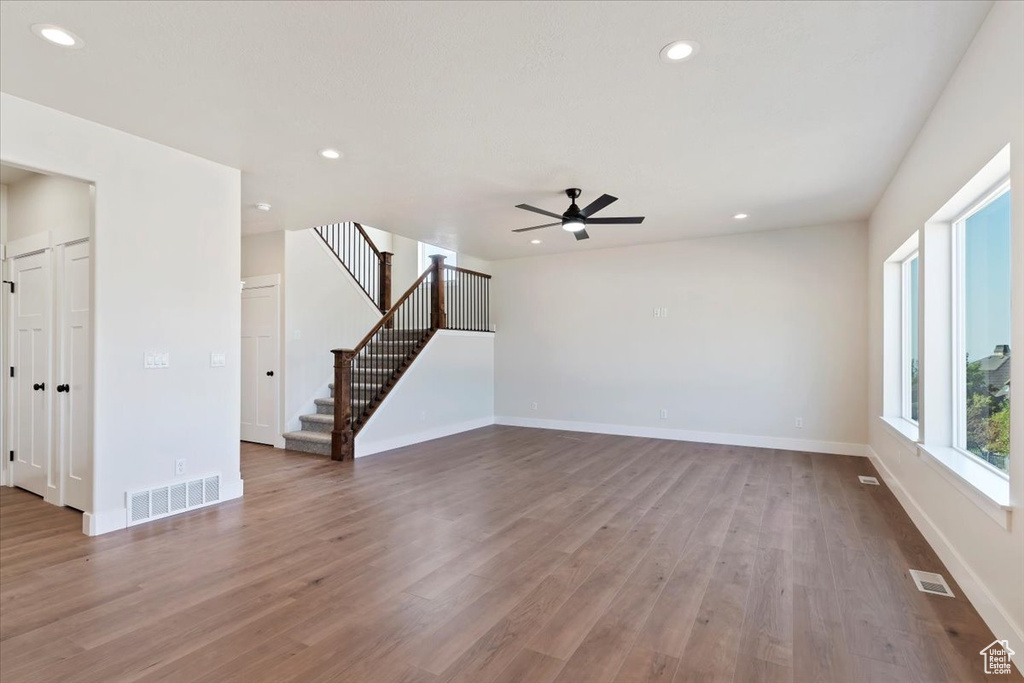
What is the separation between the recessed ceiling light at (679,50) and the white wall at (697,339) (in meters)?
4.60

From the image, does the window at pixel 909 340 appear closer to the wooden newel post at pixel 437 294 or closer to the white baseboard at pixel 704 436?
the white baseboard at pixel 704 436

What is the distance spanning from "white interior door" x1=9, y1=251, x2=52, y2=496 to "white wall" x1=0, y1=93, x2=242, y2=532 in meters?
1.18

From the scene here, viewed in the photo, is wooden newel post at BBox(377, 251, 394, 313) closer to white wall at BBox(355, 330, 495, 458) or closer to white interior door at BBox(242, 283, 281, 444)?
white wall at BBox(355, 330, 495, 458)

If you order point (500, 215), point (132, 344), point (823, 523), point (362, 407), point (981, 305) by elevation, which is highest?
point (500, 215)

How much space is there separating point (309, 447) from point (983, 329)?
251 inches

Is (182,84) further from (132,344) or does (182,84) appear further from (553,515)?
(553,515)

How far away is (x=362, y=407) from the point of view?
6.38 m

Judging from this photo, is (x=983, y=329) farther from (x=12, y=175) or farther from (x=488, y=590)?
(x=12, y=175)

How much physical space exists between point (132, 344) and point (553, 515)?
339 centimetres

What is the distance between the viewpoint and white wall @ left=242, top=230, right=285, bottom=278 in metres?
6.46

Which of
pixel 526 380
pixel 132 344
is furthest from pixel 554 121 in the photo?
pixel 526 380

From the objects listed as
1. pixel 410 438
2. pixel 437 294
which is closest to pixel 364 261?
pixel 437 294

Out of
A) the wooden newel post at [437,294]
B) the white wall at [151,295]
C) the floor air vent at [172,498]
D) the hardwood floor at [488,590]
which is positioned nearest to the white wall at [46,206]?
the white wall at [151,295]

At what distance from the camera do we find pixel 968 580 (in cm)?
257
